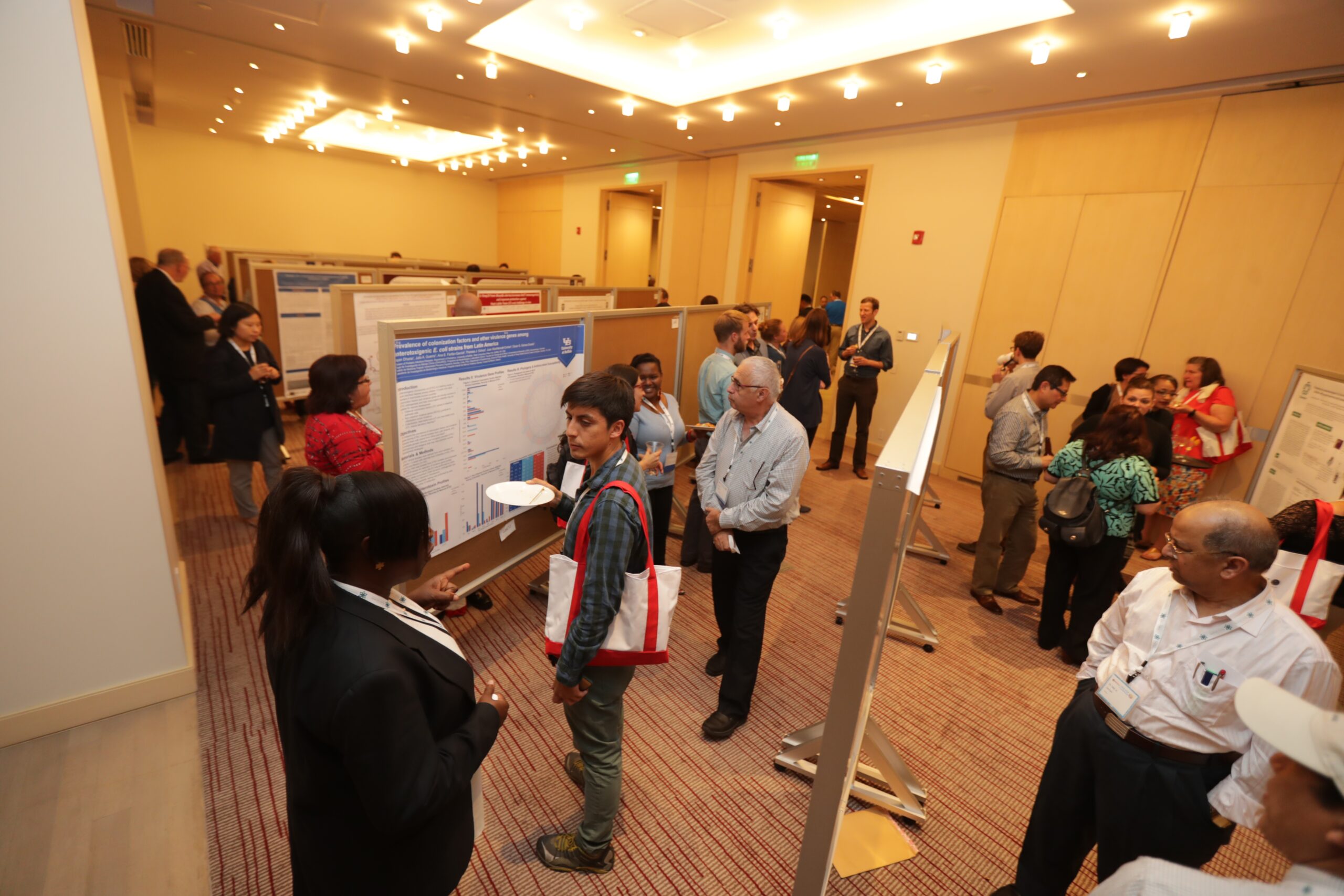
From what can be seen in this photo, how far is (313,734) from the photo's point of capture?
100 centimetres

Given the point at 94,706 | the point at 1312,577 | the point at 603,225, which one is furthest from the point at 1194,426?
the point at 603,225

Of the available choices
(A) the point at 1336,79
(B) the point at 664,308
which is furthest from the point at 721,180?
(A) the point at 1336,79

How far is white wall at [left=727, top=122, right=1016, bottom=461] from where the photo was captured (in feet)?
19.5

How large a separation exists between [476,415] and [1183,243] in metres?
5.81

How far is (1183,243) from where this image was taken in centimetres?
480

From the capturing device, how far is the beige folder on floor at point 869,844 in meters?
2.08

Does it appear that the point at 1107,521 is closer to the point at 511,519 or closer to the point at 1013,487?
the point at 1013,487

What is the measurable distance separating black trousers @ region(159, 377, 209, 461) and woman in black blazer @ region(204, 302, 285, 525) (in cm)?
99

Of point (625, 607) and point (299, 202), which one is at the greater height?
point (299, 202)

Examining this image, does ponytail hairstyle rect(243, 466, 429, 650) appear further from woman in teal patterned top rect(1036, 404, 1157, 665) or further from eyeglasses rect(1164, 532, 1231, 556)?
woman in teal patterned top rect(1036, 404, 1157, 665)

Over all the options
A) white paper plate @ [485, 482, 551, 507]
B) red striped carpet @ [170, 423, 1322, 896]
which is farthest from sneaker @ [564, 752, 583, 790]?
white paper plate @ [485, 482, 551, 507]

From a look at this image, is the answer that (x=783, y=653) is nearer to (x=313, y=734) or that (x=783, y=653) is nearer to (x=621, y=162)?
(x=313, y=734)

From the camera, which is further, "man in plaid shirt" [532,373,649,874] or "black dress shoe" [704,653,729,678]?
"black dress shoe" [704,653,729,678]

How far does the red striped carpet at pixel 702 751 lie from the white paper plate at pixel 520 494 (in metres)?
1.22
